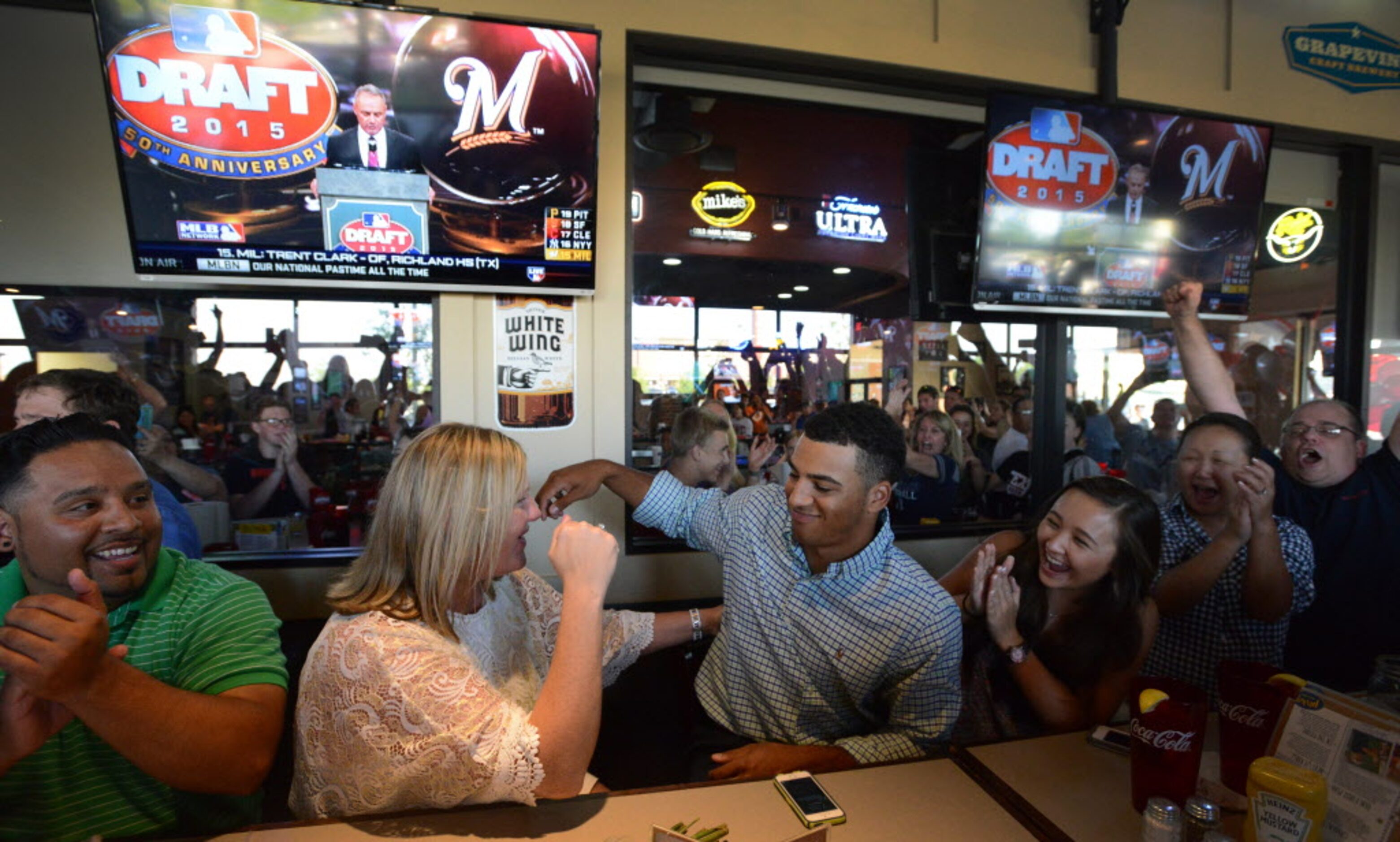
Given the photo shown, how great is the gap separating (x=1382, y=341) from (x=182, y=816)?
5742mm

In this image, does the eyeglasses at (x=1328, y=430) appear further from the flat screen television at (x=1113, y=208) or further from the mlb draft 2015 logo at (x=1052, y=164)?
the mlb draft 2015 logo at (x=1052, y=164)

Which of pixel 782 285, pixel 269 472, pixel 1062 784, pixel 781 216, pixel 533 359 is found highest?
pixel 781 216

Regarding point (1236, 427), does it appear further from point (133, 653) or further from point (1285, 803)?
point (133, 653)

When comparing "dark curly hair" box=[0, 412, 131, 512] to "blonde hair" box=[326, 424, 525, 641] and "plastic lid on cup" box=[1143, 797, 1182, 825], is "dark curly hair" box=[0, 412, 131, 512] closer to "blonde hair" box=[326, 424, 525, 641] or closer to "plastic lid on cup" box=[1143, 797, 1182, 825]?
"blonde hair" box=[326, 424, 525, 641]

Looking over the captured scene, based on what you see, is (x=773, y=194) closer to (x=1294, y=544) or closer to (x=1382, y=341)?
(x=1294, y=544)

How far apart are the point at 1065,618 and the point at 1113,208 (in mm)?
2313

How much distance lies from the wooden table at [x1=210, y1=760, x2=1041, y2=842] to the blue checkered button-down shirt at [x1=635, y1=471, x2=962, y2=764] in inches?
13.4

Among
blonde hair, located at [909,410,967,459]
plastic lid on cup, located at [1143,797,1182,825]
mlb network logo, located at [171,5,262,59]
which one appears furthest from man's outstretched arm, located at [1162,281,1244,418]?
mlb network logo, located at [171,5,262,59]

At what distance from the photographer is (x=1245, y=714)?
4.26 feet

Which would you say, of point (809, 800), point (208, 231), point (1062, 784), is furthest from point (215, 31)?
point (1062, 784)

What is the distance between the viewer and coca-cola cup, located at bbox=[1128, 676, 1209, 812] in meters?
1.20

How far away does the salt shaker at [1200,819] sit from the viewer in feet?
3.47

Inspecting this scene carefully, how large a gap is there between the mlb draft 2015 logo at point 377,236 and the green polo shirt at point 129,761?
53.2 inches

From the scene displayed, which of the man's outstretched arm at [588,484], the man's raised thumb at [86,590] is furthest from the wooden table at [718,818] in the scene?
the man's outstretched arm at [588,484]
